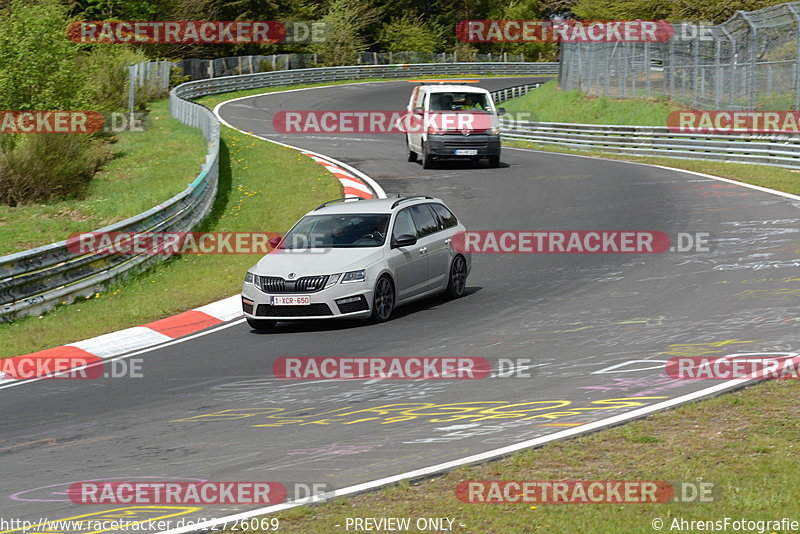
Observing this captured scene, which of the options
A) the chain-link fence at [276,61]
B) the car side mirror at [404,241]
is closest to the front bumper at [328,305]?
the car side mirror at [404,241]

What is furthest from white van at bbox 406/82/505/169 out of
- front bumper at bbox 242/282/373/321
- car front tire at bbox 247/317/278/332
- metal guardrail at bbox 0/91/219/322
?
front bumper at bbox 242/282/373/321

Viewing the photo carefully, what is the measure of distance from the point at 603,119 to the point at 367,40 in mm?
49093

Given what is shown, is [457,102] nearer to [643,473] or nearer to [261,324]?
[261,324]

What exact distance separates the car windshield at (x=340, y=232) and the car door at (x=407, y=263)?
0.68 ft

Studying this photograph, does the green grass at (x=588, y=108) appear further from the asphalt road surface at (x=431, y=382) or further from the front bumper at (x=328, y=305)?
the front bumper at (x=328, y=305)

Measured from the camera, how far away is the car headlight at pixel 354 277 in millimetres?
12773

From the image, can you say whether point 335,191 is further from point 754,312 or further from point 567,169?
point 754,312

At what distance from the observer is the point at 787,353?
9.87m

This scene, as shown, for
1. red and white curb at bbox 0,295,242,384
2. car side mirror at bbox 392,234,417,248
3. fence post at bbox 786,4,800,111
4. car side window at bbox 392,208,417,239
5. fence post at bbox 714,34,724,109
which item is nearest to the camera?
red and white curb at bbox 0,295,242,384

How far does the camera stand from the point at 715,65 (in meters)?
33.1

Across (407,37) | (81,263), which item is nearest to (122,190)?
(81,263)

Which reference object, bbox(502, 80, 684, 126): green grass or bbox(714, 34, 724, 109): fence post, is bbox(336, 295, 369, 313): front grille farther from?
bbox(502, 80, 684, 126): green grass

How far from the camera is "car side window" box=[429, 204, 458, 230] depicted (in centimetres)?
1502

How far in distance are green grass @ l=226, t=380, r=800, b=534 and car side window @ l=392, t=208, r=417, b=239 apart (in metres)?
6.35
